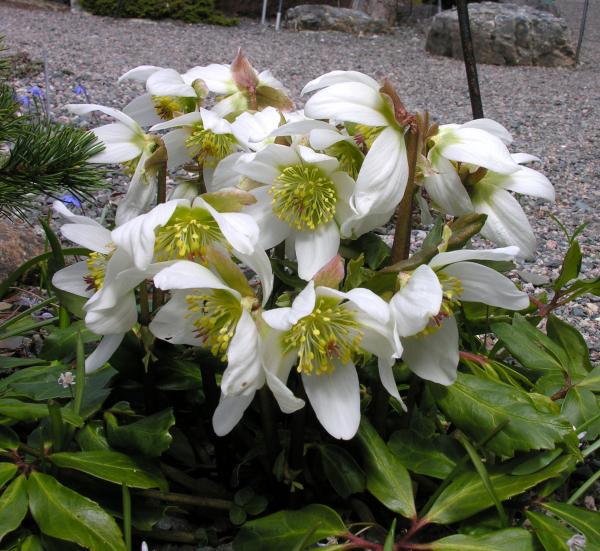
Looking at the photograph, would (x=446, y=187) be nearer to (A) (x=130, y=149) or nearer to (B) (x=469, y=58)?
(A) (x=130, y=149)

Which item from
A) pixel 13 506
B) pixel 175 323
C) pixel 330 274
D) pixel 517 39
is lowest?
pixel 517 39

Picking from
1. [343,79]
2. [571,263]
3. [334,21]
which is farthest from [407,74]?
[343,79]

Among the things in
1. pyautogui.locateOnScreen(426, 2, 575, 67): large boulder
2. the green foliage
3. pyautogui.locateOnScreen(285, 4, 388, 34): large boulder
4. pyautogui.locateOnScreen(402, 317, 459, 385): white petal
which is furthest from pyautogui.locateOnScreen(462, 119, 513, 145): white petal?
the green foliage

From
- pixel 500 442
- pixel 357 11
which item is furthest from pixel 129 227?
pixel 357 11

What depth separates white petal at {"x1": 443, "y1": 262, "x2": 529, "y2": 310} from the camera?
2.90 ft

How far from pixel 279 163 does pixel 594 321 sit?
1.30 meters

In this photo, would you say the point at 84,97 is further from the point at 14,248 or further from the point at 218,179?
the point at 218,179

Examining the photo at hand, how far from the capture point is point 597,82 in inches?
237

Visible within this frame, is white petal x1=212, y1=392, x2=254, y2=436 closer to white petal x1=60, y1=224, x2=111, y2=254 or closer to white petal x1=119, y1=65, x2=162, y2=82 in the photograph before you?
white petal x1=60, y1=224, x2=111, y2=254

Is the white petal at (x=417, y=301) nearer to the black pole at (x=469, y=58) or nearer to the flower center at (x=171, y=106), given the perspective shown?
the flower center at (x=171, y=106)

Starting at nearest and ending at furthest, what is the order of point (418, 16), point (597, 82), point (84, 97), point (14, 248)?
point (14, 248) → point (84, 97) → point (597, 82) → point (418, 16)

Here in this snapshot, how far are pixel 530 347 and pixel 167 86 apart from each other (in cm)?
65

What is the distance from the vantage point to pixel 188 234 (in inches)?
34.7

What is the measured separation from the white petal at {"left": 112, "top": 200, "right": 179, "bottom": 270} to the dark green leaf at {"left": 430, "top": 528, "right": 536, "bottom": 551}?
18.9 inches
